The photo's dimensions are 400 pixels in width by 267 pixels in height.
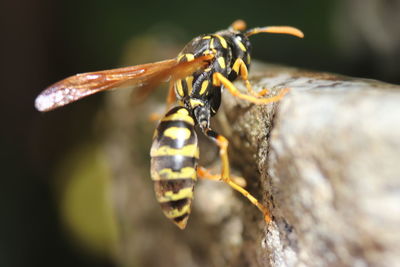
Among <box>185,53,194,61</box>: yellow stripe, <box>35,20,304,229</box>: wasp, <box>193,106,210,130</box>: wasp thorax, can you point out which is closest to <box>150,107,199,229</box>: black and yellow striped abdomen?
<box>35,20,304,229</box>: wasp

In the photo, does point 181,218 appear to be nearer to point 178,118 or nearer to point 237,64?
point 178,118

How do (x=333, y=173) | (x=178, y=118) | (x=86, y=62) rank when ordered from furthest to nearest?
1. (x=86, y=62)
2. (x=178, y=118)
3. (x=333, y=173)

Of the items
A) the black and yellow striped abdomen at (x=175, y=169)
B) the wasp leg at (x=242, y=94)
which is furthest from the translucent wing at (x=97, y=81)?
the black and yellow striped abdomen at (x=175, y=169)

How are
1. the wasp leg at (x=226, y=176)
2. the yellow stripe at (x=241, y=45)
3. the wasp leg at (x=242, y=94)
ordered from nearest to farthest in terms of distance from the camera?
the wasp leg at (x=242, y=94) → the wasp leg at (x=226, y=176) → the yellow stripe at (x=241, y=45)

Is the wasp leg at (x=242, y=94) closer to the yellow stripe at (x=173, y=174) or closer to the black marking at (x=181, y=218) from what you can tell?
the yellow stripe at (x=173, y=174)

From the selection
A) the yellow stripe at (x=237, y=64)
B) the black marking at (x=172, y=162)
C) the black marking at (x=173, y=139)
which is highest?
the yellow stripe at (x=237, y=64)

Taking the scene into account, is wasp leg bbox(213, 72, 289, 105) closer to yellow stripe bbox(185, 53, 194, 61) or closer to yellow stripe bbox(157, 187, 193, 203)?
yellow stripe bbox(185, 53, 194, 61)

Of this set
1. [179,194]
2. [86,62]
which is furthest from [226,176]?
[86,62]
